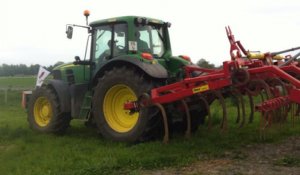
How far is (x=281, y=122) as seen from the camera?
6805mm

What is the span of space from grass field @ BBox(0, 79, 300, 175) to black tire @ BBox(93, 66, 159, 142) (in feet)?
0.63

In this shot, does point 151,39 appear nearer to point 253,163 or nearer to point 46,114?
point 46,114

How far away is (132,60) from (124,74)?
282 millimetres

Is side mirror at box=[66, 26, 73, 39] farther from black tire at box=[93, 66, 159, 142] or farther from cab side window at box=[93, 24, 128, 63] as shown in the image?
black tire at box=[93, 66, 159, 142]

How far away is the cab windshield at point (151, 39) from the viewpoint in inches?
310

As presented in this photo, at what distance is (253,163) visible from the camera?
5.72 metres

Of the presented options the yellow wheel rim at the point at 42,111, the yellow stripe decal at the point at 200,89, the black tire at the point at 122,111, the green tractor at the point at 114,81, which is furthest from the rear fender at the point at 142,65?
the yellow wheel rim at the point at 42,111

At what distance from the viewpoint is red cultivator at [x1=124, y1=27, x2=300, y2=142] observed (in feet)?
19.6

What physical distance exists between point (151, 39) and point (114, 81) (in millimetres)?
1290

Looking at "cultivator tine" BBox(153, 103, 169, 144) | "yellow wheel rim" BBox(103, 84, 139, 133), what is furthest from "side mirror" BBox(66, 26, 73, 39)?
"cultivator tine" BBox(153, 103, 169, 144)

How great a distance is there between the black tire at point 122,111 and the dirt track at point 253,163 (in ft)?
4.34

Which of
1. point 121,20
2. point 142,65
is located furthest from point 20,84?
point 142,65

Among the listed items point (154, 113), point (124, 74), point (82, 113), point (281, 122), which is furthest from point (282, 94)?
point (82, 113)

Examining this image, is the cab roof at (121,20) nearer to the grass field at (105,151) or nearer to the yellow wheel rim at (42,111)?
the yellow wheel rim at (42,111)
